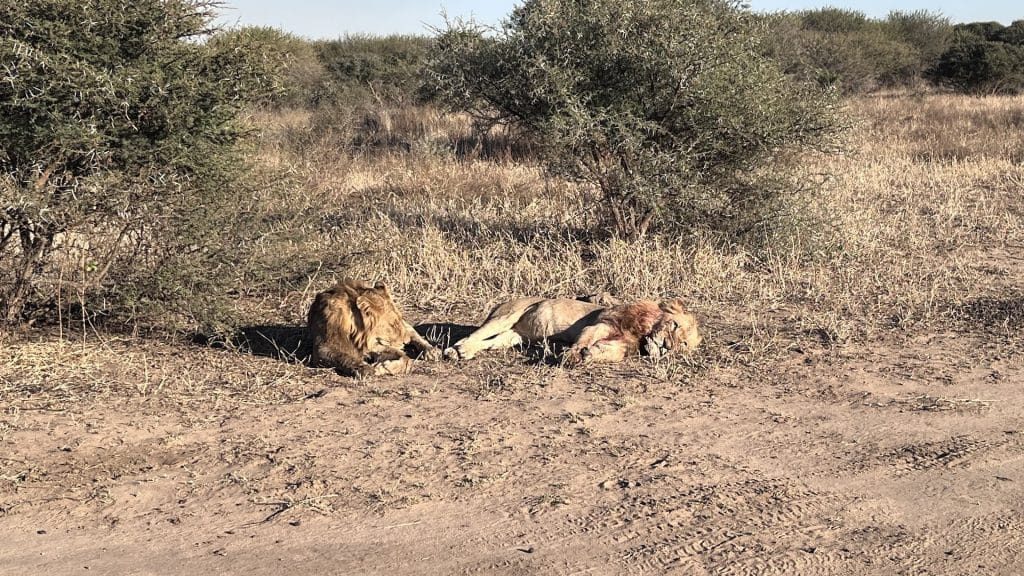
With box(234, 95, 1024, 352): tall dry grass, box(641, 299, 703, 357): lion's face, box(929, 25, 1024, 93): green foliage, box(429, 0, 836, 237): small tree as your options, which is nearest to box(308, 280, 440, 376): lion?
box(234, 95, 1024, 352): tall dry grass

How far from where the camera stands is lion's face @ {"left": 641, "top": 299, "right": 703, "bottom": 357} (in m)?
6.37

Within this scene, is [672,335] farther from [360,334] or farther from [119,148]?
[119,148]

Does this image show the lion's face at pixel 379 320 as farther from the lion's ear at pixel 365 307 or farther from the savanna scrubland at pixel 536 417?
the savanna scrubland at pixel 536 417

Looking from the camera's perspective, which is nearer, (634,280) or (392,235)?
(634,280)

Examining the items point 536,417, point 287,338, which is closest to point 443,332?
point 287,338

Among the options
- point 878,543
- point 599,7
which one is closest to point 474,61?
point 599,7

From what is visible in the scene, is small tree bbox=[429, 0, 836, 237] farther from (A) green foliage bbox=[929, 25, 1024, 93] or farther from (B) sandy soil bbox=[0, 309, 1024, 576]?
(A) green foliage bbox=[929, 25, 1024, 93]

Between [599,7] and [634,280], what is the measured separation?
254 centimetres

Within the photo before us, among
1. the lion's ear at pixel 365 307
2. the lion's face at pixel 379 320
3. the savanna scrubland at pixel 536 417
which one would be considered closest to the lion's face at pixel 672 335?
the savanna scrubland at pixel 536 417

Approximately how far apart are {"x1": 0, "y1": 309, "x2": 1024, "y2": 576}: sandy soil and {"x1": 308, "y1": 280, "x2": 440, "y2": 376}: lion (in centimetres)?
16

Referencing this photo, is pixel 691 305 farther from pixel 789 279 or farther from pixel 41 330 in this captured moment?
pixel 41 330

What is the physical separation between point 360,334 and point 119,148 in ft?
6.56

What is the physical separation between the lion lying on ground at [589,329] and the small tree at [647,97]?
2.29 metres

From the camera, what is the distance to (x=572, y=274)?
8695 mm
